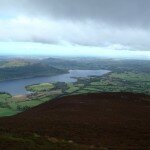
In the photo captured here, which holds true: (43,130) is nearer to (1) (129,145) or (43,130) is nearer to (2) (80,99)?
(1) (129,145)

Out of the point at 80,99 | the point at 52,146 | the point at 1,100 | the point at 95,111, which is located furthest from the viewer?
the point at 1,100

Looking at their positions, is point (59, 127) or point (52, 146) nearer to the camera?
point (52, 146)

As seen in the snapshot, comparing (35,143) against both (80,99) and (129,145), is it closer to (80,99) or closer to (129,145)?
(129,145)

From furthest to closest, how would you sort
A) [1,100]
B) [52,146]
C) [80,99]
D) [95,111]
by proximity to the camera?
[1,100], [80,99], [95,111], [52,146]

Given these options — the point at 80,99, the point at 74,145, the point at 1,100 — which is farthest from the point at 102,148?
the point at 1,100

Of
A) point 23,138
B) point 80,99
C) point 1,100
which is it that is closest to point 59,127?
point 23,138

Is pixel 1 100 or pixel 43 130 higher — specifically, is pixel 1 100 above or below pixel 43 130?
below
